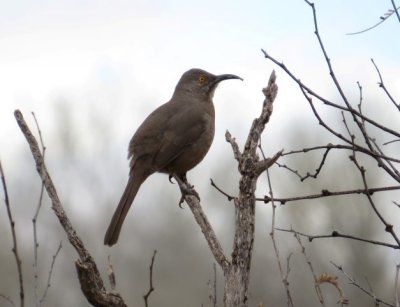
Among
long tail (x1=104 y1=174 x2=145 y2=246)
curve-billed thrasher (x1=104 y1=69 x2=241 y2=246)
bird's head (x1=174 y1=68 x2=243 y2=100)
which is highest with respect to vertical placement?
bird's head (x1=174 y1=68 x2=243 y2=100)

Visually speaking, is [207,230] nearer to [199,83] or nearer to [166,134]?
[166,134]

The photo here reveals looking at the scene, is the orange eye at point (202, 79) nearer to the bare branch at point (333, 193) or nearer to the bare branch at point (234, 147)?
the bare branch at point (234, 147)

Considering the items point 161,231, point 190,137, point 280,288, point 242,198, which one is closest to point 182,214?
point 161,231

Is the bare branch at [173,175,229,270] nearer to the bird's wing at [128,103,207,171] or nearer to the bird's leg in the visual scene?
the bird's leg

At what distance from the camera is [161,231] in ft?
108

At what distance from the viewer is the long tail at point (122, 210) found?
22.8ft

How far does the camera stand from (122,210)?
289 inches

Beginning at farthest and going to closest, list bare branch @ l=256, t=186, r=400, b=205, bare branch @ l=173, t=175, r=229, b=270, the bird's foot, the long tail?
1. the bird's foot
2. the long tail
3. bare branch @ l=173, t=175, r=229, b=270
4. bare branch @ l=256, t=186, r=400, b=205

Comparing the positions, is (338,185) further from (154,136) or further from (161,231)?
(154,136)

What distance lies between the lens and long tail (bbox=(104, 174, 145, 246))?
22.8 feet

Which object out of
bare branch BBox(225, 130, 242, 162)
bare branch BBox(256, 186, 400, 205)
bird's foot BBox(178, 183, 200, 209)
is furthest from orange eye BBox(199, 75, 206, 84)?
bare branch BBox(256, 186, 400, 205)

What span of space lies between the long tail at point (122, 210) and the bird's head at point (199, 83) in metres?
1.57

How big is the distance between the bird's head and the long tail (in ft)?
5.14

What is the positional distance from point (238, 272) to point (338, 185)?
22918 millimetres
